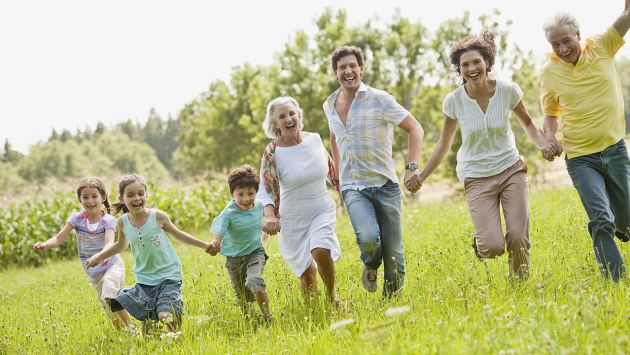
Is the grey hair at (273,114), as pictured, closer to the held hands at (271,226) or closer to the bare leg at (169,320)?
the held hands at (271,226)

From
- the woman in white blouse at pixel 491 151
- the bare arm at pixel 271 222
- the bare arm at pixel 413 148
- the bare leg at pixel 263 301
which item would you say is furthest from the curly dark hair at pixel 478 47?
the bare leg at pixel 263 301

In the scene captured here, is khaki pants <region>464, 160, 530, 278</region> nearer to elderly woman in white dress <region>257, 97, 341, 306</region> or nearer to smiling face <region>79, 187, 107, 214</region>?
elderly woman in white dress <region>257, 97, 341, 306</region>

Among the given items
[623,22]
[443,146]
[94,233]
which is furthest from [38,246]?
[623,22]

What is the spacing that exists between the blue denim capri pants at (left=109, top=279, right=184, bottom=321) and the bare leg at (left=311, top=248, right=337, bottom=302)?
1.38m

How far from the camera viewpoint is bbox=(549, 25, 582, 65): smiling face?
4391 millimetres

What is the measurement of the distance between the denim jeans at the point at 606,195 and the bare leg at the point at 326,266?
2.35 meters

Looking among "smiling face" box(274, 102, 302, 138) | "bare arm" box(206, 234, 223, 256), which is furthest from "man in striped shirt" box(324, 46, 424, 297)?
"bare arm" box(206, 234, 223, 256)

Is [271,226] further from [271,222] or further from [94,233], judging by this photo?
[94,233]

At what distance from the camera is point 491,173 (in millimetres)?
4730

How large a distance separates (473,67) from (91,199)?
4584 mm

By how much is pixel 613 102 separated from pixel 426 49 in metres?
26.3

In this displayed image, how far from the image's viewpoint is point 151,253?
507 centimetres

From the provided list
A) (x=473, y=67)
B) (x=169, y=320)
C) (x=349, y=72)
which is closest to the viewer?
(x=169, y=320)

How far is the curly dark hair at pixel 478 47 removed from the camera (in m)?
4.74
